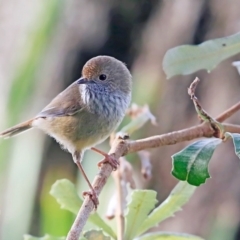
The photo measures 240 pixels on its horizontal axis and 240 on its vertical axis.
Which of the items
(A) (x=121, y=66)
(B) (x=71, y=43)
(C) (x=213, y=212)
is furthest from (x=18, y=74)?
(C) (x=213, y=212)

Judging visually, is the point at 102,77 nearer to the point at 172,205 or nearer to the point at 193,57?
the point at 193,57

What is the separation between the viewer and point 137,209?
2.90ft

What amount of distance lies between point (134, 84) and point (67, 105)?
134 centimetres

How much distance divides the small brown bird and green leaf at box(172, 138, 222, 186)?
69 cm

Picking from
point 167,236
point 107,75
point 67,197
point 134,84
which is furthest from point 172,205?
point 134,84

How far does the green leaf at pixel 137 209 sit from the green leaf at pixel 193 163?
13 cm

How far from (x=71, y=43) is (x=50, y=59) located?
226 mm

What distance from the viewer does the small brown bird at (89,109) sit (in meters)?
1.48

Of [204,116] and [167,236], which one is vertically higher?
[204,116]

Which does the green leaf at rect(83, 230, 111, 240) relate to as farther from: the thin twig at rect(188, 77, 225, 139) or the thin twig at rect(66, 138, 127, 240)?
the thin twig at rect(188, 77, 225, 139)

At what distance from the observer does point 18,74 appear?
2.22 m

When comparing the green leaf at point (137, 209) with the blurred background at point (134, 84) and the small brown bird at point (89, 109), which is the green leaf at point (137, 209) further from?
the blurred background at point (134, 84)

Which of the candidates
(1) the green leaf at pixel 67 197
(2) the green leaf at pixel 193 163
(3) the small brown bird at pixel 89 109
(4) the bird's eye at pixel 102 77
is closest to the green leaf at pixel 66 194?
(1) the green leaf at pixel 67 197

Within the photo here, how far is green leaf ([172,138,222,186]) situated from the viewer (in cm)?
74
